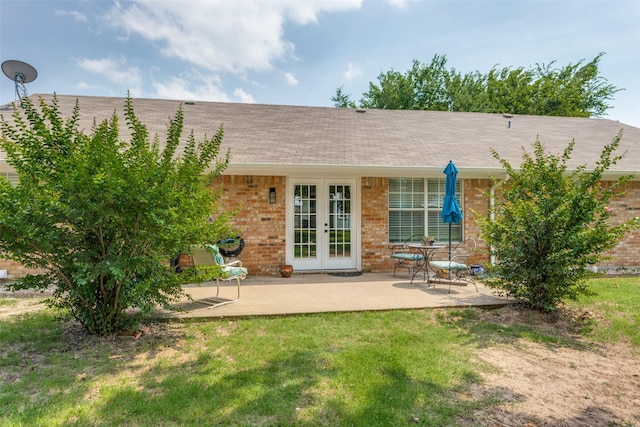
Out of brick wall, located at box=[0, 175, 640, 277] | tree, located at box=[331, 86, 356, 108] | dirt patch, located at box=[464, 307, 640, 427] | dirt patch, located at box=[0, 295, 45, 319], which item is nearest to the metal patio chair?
brick wall, located at box=[0, 175, 640, 277]

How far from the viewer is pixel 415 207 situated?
900 centimetres

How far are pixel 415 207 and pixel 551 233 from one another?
13.3ft

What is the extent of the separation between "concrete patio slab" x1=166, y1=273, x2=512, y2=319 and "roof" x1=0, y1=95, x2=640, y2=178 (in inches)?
96.9

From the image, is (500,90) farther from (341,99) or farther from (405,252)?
(405,252)

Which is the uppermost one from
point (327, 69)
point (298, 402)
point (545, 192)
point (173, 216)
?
point (327, 69)

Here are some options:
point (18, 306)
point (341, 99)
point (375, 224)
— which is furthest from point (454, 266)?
point (341, 99)

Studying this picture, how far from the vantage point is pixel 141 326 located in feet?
15.0

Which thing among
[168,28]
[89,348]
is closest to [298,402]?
[89,348]

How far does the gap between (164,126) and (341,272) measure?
6181 millimetres

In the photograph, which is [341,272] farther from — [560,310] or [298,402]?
[298,402]

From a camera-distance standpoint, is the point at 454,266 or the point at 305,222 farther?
the point at 305,222

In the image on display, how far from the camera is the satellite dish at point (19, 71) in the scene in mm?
8445

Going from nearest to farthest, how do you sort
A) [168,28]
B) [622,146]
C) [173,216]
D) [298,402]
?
[298,402]
[173,216]
[168,28]
[622,146]

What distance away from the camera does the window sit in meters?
8.95
